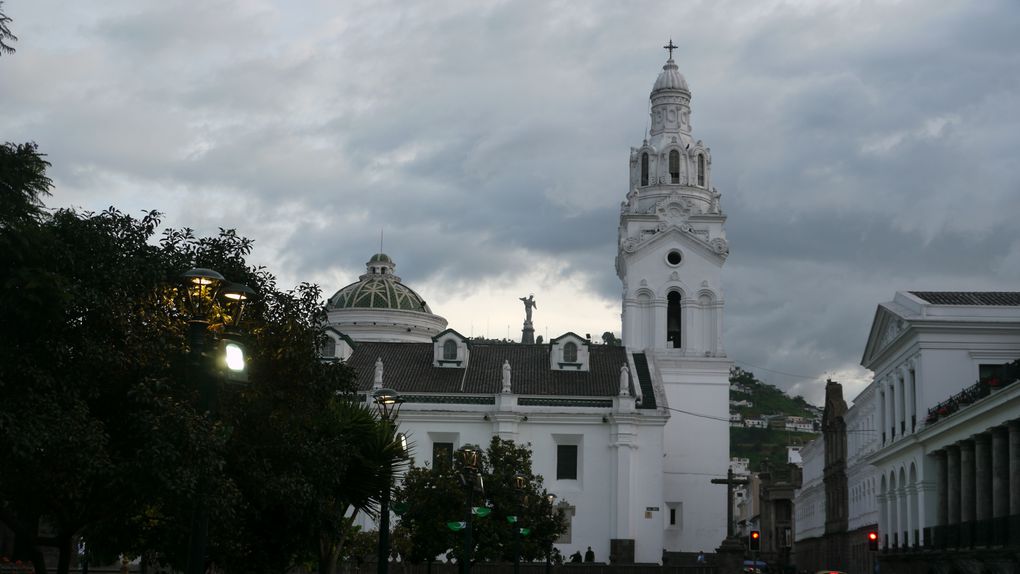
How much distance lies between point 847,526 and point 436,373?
82.3ft

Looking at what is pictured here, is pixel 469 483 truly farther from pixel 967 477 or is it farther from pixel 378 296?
pixel 378 296

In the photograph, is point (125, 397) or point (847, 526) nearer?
point (125, 397)

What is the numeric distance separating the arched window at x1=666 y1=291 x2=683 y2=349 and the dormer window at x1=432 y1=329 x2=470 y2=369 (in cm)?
1306

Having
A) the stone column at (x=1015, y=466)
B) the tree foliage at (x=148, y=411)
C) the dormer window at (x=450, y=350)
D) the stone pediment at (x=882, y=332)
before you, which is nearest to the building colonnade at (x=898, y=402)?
the stone pediment at (x=882, y=332)

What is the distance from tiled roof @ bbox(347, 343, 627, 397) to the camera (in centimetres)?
6431

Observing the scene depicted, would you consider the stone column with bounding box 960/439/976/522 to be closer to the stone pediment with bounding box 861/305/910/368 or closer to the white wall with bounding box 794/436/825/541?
the stone pediment with bounding box 861/305/910/368

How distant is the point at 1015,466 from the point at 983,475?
325 cm

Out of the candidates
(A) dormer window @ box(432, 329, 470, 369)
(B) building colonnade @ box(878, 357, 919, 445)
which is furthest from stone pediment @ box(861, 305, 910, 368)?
(A) dormer window @ box(432, 329, 470, 369)

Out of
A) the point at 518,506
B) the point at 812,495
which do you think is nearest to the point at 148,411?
the point at 518,506

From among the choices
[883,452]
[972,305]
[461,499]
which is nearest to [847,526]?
[883,452]

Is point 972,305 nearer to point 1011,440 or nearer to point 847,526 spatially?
point 1011,440

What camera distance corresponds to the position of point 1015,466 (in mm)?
34688

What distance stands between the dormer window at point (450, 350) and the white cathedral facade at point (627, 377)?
0.07 meters

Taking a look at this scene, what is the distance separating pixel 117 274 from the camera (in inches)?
873
